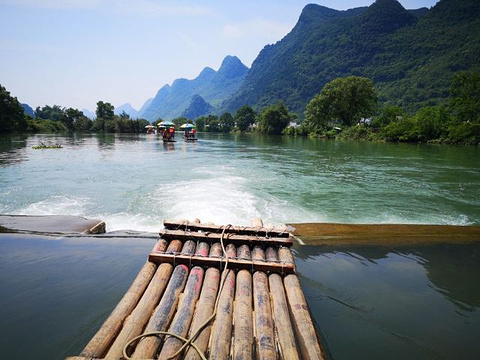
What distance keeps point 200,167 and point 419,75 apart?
150214 millimetres

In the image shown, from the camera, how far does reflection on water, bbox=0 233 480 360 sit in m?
3.90

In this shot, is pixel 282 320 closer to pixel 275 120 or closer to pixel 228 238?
pixel 228 238

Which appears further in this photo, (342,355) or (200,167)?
(200,167)

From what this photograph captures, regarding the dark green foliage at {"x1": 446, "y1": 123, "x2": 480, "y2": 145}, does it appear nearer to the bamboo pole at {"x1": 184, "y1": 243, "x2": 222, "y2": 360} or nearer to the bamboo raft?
the bamboo raft

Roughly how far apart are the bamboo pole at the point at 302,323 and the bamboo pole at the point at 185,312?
1267 mm

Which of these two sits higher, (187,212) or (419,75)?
(419,75)

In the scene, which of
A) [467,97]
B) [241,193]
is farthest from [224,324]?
[467,97]

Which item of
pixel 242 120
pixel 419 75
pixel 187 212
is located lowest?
pixel 187 212

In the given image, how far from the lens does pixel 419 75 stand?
438ft

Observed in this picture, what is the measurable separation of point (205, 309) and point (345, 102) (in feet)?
240

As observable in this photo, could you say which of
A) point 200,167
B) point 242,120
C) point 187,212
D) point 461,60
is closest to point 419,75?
point 461,60

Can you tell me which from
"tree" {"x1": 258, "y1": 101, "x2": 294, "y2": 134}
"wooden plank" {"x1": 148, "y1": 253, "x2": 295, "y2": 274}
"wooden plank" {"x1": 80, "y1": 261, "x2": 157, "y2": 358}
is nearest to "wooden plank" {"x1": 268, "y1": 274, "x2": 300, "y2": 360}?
"wooden plank" {"x1": 148, "y1": 253, "x2": 295, "y2": 274}

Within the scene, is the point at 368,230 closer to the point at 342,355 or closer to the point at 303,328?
the point at 342,355

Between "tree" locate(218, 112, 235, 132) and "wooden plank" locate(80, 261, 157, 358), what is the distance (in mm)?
134334
